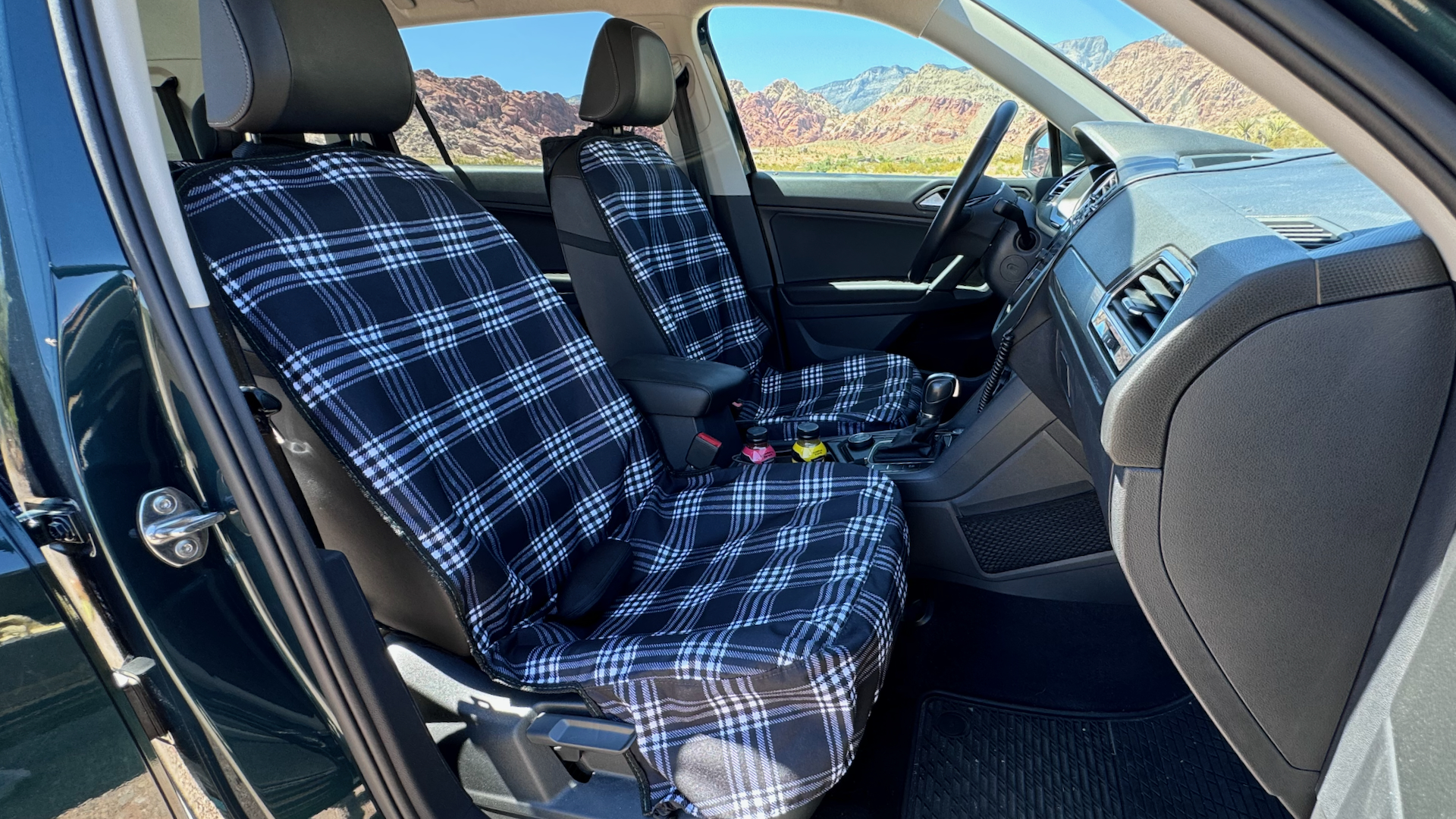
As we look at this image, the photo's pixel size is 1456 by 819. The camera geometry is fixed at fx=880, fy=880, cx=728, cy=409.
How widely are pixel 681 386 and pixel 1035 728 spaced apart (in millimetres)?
882

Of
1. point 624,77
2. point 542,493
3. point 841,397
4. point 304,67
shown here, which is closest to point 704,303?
point 841,397

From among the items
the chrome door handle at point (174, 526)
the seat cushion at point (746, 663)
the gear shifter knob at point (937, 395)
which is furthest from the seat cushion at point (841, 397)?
the chrome door handle at point (174, 526)

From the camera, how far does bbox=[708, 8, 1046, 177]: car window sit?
2.38 m

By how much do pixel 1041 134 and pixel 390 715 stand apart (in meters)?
2.19

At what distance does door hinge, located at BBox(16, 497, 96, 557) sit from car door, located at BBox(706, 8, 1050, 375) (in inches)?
80.7

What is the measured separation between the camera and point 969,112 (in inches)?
94.0

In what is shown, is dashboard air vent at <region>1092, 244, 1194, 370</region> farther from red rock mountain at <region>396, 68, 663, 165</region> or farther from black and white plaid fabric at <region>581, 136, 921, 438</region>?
red rock mountain at <region>396, 68, 663, 165</region>

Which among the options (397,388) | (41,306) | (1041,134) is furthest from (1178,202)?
(1041,134)

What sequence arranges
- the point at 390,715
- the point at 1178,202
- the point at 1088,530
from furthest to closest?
the point at 1088,530, the point at 1178,202, the point at 390,715

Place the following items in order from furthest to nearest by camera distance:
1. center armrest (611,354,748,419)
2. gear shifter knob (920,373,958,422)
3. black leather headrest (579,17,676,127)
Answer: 1. black leather headrest (579,17,676,127)
2. gear shifter knob (920,373,958,422)
3. center armrest (611,354,748,419)

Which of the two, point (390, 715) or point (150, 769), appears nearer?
point (150, 769)

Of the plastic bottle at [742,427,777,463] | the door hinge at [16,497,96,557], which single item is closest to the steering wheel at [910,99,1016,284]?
the plastic bottle at [742,427,777,463]

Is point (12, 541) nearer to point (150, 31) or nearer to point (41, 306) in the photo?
point (41, 306)

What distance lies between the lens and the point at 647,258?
2115 millimetres
